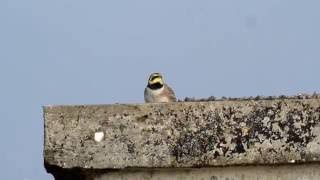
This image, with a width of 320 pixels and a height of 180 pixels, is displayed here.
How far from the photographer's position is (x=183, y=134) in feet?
9.27

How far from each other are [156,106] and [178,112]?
0.27 ft

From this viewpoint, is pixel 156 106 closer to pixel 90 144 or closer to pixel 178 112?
pixel 178 112

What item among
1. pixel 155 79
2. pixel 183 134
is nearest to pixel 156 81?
pixel 155 79

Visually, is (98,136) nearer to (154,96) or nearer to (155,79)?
(154,96)

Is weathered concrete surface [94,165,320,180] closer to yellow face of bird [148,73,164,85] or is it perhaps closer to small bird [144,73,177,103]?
small bird [144,73,177,103]

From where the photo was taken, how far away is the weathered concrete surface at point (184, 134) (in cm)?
278

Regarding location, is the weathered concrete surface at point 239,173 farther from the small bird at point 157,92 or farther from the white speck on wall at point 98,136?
the small bird at point 157,92

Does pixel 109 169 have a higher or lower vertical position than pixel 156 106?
lower

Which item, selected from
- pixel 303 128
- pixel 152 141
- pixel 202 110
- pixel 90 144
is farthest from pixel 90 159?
pixel 303 128

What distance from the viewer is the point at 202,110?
9.29 ft

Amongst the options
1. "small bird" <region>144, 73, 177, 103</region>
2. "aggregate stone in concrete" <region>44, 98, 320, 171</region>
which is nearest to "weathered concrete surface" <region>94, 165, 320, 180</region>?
"aggregate stone in concrete" <region>44, 98, 320, 171</region>

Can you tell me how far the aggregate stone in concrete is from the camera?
110 inches

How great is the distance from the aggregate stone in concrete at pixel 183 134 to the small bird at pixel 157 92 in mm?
3974

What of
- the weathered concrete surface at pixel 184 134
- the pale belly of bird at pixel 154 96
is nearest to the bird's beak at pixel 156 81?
Answer: the pale belly of bird at pixel 154 96
